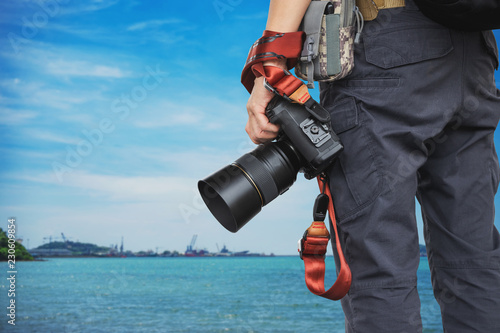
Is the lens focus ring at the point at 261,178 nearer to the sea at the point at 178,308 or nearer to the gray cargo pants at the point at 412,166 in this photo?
the gray cargo pants at the point at 412,166

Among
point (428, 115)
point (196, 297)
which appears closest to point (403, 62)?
point (428, 115)

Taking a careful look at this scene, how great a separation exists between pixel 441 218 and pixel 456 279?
15cm

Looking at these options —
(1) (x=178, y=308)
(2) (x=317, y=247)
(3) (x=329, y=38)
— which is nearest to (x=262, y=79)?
(3) (x=329, y=38)

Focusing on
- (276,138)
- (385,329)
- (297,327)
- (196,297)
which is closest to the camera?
(385,329)

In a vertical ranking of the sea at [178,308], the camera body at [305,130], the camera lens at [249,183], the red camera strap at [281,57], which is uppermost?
the red camera strap at [281,57]

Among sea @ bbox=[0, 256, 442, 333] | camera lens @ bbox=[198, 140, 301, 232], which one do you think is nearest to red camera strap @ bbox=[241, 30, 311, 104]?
camera lens @ bbox=[198, 140, 301, 232]

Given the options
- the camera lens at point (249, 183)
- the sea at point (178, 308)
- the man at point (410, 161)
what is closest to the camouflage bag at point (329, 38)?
the man at point (410, 161)

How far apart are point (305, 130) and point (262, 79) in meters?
0.16

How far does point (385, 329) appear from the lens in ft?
2.78

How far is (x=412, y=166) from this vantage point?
0.91 m

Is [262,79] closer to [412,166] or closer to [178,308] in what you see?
[412,166]

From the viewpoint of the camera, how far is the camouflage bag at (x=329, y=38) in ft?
3.06

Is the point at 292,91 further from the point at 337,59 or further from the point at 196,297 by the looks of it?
the point at 196,297

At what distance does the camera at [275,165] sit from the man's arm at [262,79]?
0.06 ft
